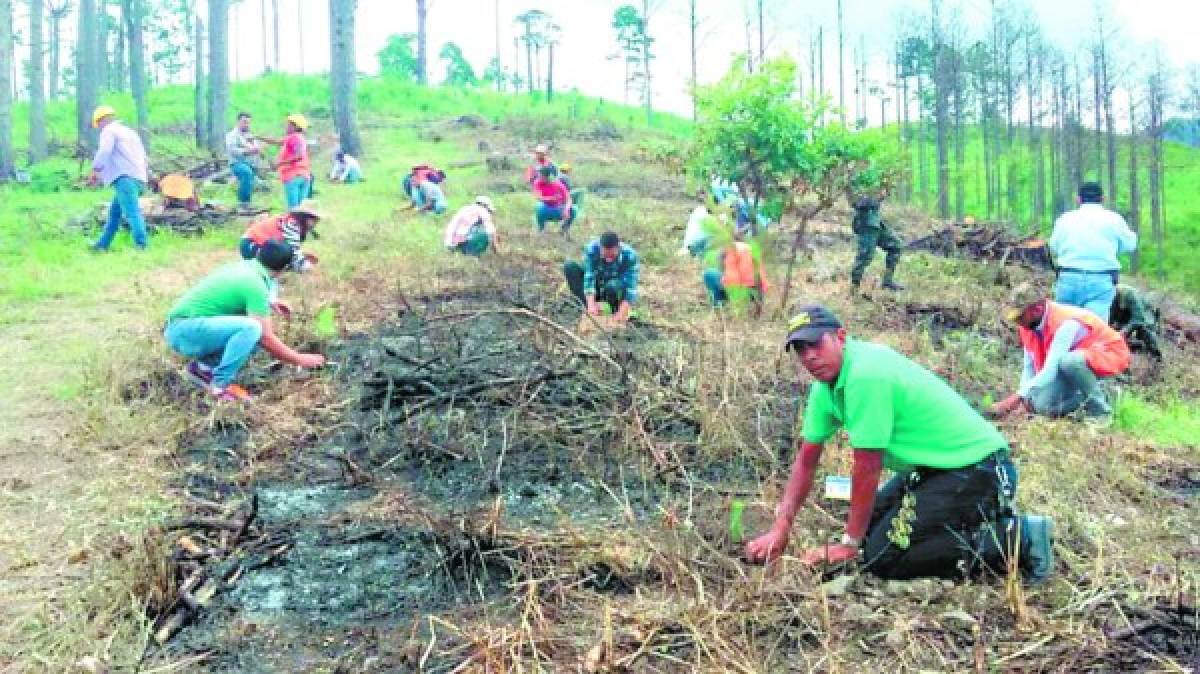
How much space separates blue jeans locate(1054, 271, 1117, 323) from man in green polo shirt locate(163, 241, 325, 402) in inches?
210

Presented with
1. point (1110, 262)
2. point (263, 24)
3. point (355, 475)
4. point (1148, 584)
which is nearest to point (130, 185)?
point (355, 475)

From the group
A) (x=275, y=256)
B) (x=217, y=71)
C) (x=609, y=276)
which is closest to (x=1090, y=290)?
(x=609, y=276)

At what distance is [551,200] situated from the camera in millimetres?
12469

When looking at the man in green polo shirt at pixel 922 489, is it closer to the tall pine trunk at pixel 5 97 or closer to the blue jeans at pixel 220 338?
the blue jeans at pixel 220 338

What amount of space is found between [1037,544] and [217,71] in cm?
1624

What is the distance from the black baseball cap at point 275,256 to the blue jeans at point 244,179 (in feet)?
26.5

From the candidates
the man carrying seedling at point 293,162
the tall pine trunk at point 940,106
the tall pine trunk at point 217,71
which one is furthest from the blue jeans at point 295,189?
the tall pine trunk at point 940,106

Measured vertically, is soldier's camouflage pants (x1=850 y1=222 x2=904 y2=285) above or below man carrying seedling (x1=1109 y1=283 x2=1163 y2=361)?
above

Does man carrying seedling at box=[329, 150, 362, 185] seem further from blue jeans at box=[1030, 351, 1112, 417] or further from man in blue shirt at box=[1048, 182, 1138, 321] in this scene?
blue jeans at box=[1030, 351, 1112, 417]

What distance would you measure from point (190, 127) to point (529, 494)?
22.9m

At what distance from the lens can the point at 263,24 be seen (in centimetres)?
4112

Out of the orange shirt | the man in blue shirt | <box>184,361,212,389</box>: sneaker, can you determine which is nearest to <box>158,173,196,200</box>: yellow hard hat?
the orange shirt

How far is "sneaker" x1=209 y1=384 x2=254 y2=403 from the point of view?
563 centimetres

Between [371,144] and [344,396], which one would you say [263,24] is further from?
[344,396]
